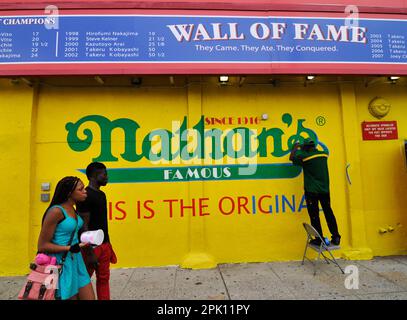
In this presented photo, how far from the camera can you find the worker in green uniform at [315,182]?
481 centimetres

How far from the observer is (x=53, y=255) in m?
2.52

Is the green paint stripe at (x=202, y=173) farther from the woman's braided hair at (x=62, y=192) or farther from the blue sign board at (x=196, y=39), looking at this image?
the woman's braided hair at (x=62, y=192)

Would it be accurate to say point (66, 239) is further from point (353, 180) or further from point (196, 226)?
point (353, 180)

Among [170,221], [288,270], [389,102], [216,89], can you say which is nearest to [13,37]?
[216,89]

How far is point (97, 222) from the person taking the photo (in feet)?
10.2

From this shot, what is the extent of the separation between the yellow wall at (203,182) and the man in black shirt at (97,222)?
6.64ft

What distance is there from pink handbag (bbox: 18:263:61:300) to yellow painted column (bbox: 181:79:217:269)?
9.35 ft

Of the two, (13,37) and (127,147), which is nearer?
(13,37)

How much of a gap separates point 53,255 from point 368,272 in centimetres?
457

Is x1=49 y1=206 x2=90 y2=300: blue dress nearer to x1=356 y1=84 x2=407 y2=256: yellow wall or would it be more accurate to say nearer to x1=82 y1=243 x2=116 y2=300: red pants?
x1=82 y1=243 x2=116 y2=300: red pants

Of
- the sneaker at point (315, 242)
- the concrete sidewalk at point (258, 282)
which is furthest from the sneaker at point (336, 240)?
the concrete sidewalk at point (258, 282)

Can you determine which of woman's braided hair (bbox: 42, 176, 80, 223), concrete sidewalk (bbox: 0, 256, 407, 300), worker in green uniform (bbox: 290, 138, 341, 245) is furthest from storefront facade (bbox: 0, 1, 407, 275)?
woman's braided hair (bbox: 42, 176, 80, 223)

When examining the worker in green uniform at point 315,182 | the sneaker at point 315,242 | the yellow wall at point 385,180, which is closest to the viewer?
the sneaker at point 315,242

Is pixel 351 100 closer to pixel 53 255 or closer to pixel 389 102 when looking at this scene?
pixel 389 102
